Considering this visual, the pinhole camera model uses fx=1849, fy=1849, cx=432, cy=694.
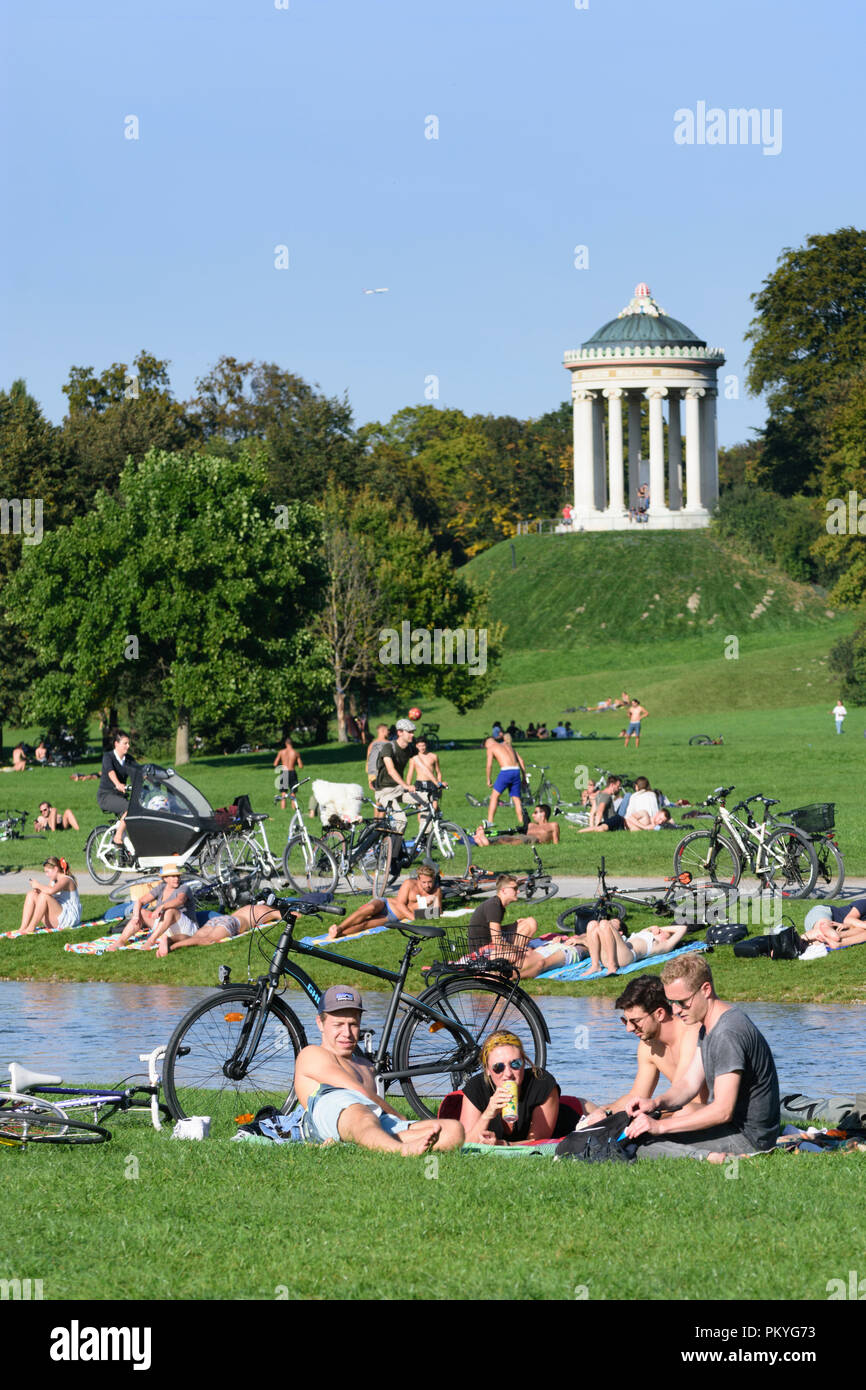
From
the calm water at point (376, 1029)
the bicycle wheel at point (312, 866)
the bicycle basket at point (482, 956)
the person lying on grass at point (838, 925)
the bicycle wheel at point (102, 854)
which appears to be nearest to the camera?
the bicycle basket at point (482, 956)

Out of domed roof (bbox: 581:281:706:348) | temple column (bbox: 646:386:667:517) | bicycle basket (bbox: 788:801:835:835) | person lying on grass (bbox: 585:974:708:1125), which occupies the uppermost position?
domed roof (bbox: 581:281:706:348)

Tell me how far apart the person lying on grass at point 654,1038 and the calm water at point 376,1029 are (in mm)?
2349

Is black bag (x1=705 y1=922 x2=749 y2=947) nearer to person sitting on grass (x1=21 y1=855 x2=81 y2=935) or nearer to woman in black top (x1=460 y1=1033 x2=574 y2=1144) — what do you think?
person sitting on grass (x1=21 y1=855 x2=81 y2=935)

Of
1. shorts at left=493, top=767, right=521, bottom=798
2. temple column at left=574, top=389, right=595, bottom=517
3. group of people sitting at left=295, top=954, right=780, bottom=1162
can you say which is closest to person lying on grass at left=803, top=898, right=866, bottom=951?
group of people sitting at left=295, top=954, right=780, bottom=1162

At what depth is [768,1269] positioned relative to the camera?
673 centimetres

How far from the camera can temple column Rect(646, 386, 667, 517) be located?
11081 cm

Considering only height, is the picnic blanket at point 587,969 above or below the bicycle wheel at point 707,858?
below

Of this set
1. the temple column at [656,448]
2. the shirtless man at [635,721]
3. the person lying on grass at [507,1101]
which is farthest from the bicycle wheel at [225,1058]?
the temple column at [656,448]

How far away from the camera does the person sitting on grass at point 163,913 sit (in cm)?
1977

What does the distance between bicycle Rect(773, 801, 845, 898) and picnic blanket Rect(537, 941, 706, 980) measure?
340cm

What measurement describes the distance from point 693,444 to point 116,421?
1804 inches

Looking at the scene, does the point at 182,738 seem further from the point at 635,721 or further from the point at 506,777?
the point at 506,777
